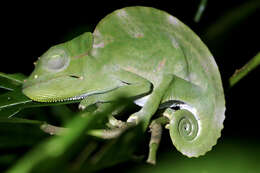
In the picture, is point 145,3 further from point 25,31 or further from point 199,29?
point 25,31

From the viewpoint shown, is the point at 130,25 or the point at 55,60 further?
the point at 130,25

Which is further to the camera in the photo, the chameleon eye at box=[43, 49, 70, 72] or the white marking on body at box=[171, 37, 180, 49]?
the white marking on body at box=[171, 37, 180, 49]

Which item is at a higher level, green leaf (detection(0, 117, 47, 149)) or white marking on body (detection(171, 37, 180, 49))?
white marking on body (detection(171, 37, 180, 49))

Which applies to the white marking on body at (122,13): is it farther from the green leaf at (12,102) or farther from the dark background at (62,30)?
the dark background at (62,30)

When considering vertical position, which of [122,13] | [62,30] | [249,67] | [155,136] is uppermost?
[122,13]

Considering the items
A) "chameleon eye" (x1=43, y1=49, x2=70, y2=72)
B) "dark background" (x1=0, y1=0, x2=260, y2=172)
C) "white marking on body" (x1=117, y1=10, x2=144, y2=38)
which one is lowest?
"dark background" (x1=0, y1=0, x2=260, y2=172)

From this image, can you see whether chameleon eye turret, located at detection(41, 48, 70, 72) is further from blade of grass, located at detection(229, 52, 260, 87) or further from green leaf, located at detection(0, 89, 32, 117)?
blade of grass, located at detection(229, 52, 260, 87)

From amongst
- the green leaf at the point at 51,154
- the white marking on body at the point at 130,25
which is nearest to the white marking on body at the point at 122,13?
the white marking on body at the point at 130,25

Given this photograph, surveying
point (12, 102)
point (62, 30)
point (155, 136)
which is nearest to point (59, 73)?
point (12, 102)

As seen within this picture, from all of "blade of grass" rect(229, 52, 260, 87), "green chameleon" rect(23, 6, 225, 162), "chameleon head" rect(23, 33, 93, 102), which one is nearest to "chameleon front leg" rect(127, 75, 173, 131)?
"green chameleon" rect(23, 6, 225, 162)

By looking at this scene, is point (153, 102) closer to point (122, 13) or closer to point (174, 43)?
point (174, 43)
